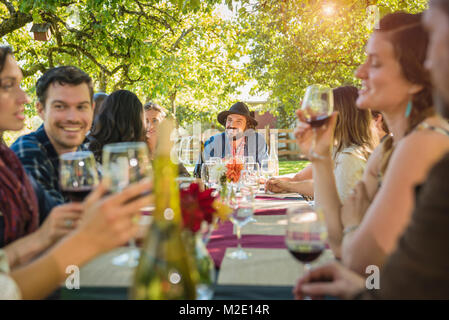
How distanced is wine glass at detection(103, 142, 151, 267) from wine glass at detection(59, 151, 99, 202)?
17.9 inches

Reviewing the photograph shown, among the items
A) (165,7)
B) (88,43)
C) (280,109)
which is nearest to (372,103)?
(88,43)

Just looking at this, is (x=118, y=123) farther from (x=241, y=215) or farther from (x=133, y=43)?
(x=133, y=43)

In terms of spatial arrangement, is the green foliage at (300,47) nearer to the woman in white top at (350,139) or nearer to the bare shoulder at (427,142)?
the woman in white top at (350,139)

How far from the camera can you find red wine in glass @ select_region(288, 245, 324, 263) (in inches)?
48.5

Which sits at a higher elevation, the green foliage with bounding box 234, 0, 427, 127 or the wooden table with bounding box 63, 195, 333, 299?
the green foliage with bounding box 234, 0, 427, 127

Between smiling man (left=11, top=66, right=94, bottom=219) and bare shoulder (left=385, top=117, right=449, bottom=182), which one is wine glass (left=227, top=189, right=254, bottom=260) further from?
smiling man (left=11, top=66, right=94, bottom=219)

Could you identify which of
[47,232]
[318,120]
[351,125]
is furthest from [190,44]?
[47,232]

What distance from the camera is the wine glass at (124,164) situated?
978mm

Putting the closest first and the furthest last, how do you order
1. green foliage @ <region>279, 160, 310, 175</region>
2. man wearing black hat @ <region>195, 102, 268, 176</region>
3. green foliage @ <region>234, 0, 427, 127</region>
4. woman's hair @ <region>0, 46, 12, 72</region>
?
woman's hair @ <region>0, 46, 12, 72</region>, man wearing black hat @ <region>195, 102, 268, 176</region>, green foliage @ <region>234, 0, 427, 127</region>, green foliage @ <region>279, 160, 310, 175</region>

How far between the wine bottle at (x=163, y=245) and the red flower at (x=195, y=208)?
31 cm

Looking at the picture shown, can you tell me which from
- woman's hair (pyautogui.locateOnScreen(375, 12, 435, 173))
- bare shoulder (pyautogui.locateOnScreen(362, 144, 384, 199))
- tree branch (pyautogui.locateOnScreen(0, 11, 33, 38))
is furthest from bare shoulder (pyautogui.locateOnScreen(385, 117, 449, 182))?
tree branch (pyautogui.locateOnScreen(0, 11, 33, 38))

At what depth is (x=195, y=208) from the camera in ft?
4.07
